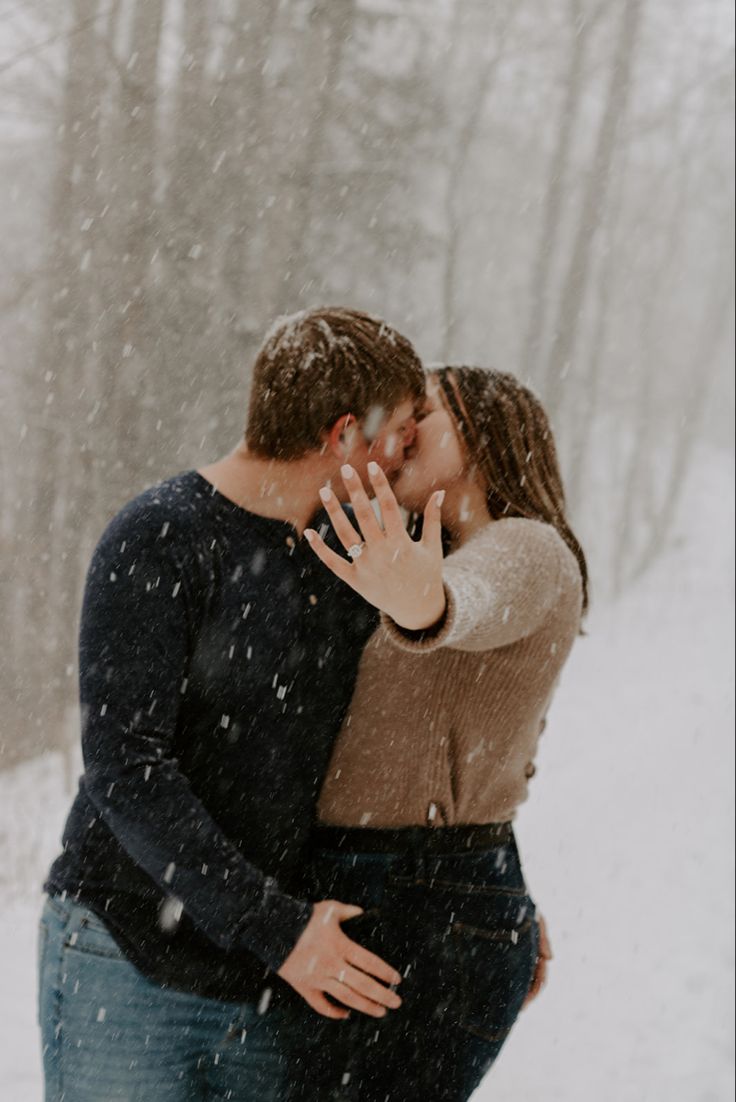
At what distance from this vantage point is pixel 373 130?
11609 millimetres

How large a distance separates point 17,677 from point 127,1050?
9.12m

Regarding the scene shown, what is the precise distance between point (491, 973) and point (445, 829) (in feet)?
0.93

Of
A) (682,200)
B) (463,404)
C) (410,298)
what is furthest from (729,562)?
(463,404)

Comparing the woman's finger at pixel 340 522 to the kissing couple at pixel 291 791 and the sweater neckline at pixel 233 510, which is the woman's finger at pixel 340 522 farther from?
the sweater neckline at pixel 233 510

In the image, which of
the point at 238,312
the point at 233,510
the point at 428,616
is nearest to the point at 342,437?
the point at 233,510

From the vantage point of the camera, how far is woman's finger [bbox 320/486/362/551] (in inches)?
66.7

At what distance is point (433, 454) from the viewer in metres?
2.26

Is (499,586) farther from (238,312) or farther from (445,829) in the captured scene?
(238,312)

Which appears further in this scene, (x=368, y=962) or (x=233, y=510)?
(x=233, y=510)

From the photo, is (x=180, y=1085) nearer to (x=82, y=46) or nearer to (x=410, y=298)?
(x=82, y=46)

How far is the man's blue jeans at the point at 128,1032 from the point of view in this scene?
190 centimetres

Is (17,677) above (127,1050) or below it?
below

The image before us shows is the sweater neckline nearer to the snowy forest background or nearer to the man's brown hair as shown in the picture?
the man's brown hair

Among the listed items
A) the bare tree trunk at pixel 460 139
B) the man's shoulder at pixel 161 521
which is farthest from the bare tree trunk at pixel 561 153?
the man's shoulder at pixel 161 521
